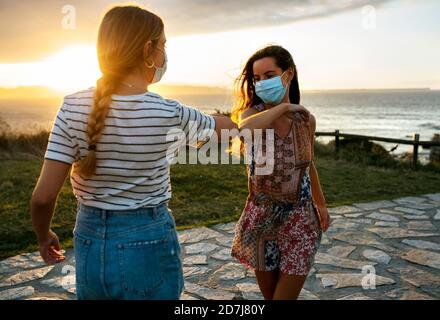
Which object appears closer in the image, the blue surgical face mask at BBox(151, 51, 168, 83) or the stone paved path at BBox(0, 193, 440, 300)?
the blue surgical face mask at BBox(151, 51, 168, 83)

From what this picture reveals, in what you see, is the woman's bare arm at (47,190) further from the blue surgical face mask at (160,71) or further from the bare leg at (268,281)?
the bare leg at (268,281)

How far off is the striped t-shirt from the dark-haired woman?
36.4 inches

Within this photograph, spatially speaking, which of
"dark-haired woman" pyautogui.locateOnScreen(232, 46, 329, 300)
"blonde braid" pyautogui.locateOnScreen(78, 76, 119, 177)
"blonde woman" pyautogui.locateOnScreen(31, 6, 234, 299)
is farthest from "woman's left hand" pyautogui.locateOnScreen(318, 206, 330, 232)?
"blonde braid" pyautogui.locateOnScreen(78, 76, 119, 177)

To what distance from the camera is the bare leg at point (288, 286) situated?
2639mm

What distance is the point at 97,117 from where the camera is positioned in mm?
1668

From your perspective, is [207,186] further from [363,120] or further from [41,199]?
[363,120]

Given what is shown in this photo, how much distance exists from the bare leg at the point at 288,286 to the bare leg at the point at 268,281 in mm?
81

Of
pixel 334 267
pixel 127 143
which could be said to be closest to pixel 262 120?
pixel 127 143

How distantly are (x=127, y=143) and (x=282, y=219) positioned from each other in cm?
123

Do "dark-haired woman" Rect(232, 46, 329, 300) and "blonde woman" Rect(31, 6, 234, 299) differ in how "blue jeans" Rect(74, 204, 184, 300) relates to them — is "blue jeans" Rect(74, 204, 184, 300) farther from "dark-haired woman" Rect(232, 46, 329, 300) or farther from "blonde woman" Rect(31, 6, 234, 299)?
"dark-haired woman" Rect(232, 46, 329, 300)

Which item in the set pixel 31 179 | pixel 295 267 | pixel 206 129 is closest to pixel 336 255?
pixel 295 267

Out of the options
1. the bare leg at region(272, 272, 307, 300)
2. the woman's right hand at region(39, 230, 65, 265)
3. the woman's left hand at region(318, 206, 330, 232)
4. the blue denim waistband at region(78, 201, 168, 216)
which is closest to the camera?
the blue denim waistband at region(78, 201, 168, 216)

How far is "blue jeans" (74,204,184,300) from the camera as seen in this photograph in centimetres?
177

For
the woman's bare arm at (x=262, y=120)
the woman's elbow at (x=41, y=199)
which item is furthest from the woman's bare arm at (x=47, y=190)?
the woman's bare arm at (x=262, y=120)
